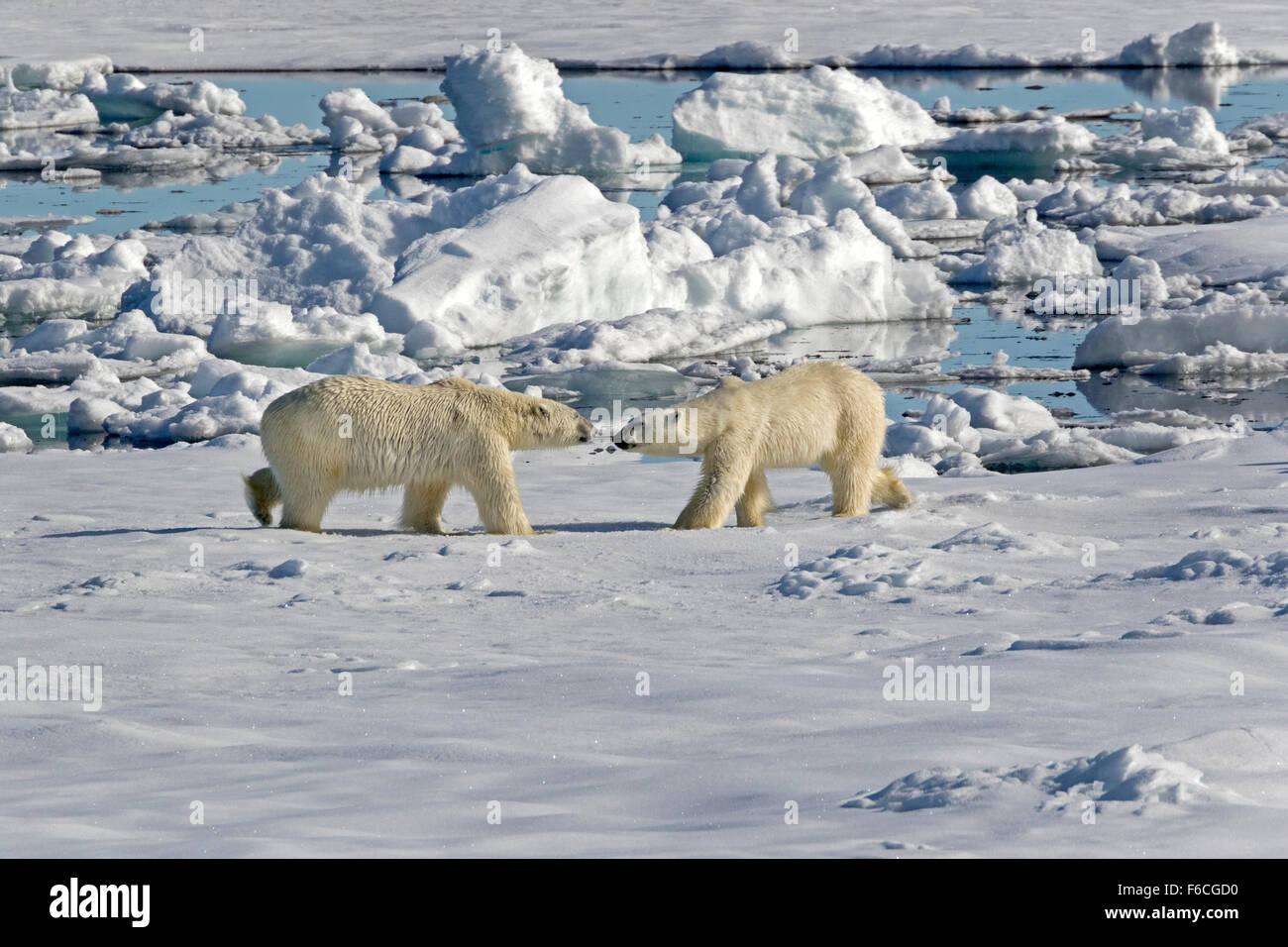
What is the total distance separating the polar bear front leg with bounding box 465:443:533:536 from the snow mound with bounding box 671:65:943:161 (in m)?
17.0

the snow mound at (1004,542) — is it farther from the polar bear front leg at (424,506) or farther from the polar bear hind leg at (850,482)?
the polar bear front leg at (424,506)

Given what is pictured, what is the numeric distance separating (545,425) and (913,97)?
27.1m

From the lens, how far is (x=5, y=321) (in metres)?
14.2

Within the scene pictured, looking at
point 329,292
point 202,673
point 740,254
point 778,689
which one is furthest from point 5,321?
point 778,689

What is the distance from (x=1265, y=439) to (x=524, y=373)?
5596 millimetres

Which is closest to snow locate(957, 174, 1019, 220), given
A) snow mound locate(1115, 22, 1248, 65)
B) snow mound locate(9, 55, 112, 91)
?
snow mound locate(1115, 22, 1248, 65)

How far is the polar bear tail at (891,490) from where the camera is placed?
21.8 ft

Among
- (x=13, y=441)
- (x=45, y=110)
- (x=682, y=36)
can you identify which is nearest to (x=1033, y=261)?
(x=13, y=441)

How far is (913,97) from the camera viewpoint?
31.8 metres

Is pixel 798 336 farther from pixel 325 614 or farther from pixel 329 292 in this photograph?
pixel 325 614

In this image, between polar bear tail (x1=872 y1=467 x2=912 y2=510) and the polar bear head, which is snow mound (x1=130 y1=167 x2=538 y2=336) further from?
polar bear tail (x1=872 y1=467 x2=912 y2=510)

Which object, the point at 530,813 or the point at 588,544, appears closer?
the point at 530,813

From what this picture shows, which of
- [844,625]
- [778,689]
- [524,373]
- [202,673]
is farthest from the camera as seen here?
[524,373]

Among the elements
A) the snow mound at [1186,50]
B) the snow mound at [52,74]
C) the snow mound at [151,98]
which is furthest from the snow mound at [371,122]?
the snow mound at [1186,50]
